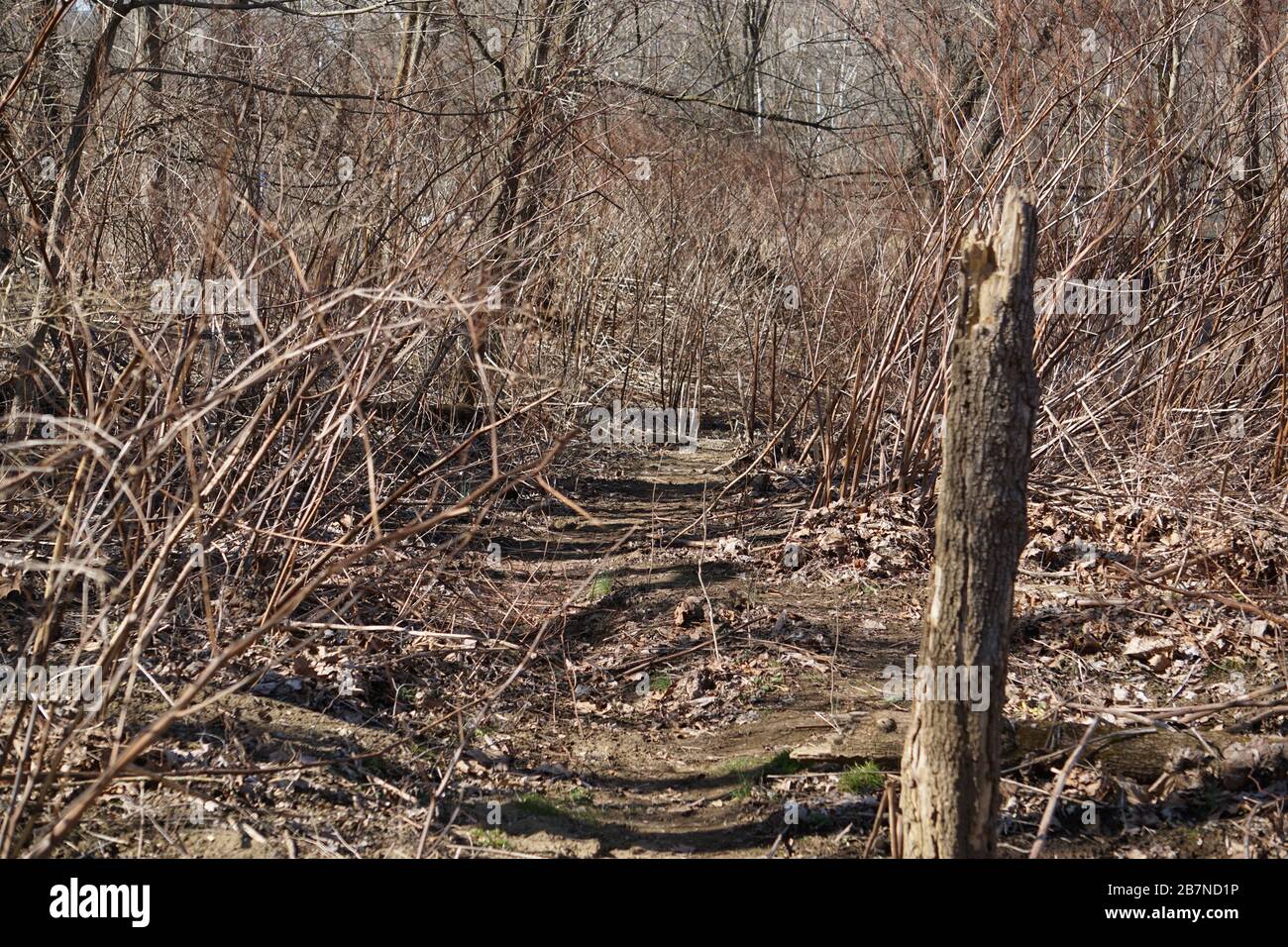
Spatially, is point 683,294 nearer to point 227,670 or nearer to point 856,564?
point 856,564

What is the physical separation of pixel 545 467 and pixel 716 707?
1.22 meters

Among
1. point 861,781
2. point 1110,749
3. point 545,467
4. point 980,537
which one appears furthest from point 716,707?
point 980,537

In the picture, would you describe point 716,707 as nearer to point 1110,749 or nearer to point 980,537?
point 1110,749

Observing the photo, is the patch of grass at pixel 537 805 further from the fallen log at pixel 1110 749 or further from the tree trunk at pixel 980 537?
the tree trunk at pixel 980 537

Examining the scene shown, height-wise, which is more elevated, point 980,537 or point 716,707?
point 980,537

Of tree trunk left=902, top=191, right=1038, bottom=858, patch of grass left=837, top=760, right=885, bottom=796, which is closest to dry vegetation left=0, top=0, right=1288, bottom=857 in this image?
patch of grass left=837, top=760, right=885, bottom=796

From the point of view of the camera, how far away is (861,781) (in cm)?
404

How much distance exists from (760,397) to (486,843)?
5.96 meters

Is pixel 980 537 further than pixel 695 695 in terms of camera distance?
No

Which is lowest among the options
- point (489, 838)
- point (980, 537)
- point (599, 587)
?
point (489, 838)

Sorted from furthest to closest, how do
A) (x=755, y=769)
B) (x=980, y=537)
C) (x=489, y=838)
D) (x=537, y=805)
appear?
(x=755, y=769) → (x=537, y=805) → (x=489, y=838) → (x=980, y=537)

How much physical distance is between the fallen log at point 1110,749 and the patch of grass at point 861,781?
84 millimetres

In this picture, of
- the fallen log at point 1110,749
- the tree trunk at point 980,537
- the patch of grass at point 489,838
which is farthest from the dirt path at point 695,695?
the tree trunk at point 980,537

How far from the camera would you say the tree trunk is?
287 cm
